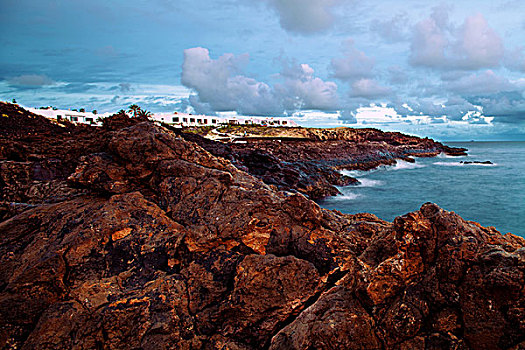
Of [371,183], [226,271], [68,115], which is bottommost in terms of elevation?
[371,183]

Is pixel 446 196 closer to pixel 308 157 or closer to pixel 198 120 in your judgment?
pixel 308 157

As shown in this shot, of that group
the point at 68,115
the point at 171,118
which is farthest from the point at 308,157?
the point at 171,118

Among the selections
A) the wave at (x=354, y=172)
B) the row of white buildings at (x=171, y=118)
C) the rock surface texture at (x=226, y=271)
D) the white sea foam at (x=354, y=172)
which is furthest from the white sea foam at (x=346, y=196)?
the row of white buildings at (x=171, y=118)

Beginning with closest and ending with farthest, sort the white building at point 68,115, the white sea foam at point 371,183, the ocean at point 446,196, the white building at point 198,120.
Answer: the ocean at point 446,196
the white sea foam at point 371,183
the white building at point 68,115
the white building at point 198,120

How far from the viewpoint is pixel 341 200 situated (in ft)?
85.0

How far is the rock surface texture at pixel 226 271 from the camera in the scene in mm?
3654

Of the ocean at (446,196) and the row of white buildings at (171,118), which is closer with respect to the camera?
the ocean at (446,196)

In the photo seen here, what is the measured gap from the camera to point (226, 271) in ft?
16.8

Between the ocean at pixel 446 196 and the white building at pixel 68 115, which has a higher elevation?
the white building at pixel 68 115

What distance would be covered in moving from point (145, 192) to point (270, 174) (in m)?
18.1

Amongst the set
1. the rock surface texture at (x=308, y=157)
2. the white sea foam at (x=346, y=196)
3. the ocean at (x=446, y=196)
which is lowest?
the ocean at (x=446, y=196)

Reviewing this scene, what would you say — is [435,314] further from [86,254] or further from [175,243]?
[86,254]

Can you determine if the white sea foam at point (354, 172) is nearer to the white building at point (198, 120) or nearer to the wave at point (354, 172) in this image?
the wave at point (354, 172)

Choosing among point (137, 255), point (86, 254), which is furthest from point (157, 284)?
point (86, 254)
